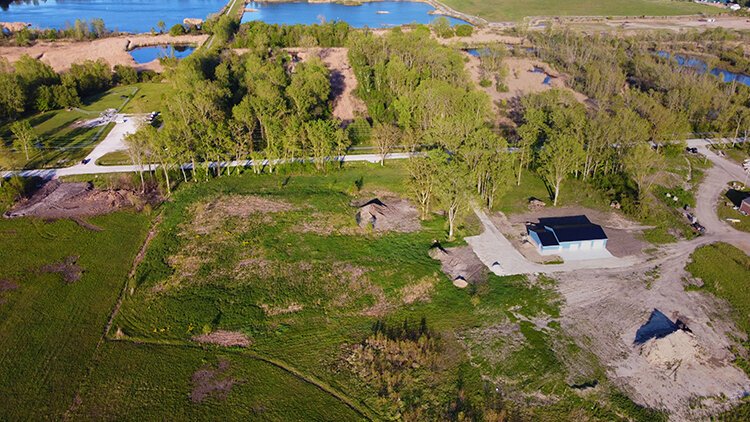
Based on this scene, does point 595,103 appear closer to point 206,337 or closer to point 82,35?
point 206,337

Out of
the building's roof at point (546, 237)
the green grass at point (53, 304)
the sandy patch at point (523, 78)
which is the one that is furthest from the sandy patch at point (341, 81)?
the building's roof at point (546, 237)

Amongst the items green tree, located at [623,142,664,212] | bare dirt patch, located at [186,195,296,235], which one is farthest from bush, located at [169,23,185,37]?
green tree, located at [623,142,664,212]

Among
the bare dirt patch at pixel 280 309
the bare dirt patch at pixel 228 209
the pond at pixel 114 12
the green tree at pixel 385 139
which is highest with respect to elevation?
the pond at pixel 114 12

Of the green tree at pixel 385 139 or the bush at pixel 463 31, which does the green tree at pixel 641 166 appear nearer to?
the green tree at pixel 385 139

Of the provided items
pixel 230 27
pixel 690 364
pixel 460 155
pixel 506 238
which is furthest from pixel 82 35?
pixel 690 364

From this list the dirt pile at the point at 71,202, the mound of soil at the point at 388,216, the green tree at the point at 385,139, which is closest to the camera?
the mound of soil at the point at 388,216

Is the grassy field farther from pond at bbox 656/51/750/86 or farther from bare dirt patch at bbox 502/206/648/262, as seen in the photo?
bare dirt patch at bbox 502/206/648/262
